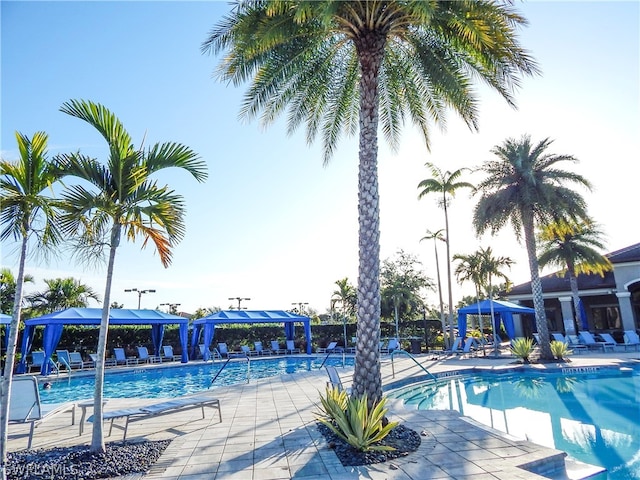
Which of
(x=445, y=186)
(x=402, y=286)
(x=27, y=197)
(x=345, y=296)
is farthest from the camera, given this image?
(x=345, y=296)

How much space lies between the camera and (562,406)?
1055cm

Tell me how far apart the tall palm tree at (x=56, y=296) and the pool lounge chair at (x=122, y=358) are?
28.7 feet

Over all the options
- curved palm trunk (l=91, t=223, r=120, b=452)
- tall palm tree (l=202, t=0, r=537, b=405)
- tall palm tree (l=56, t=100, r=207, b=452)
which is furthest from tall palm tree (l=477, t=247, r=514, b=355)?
curved palm trunk (l=91, t=223, r=120, b=452)

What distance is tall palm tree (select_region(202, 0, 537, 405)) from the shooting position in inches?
280

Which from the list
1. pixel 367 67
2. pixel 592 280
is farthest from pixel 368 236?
pixel 592 280

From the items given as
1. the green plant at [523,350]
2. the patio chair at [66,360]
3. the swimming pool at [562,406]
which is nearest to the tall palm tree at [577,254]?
the green plant at [523,350]

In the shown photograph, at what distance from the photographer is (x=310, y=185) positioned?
54.5ft

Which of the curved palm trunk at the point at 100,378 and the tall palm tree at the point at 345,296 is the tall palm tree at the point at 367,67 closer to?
the curved palm trunk at the point at 100,378

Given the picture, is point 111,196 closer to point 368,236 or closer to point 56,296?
point 368,236

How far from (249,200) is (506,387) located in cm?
1226

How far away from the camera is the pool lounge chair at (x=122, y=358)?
70.9 ft

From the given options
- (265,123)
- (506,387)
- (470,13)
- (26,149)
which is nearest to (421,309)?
(506,387)

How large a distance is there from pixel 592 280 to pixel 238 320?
2585cm

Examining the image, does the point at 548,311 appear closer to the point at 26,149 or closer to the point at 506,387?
the point at 506,387
